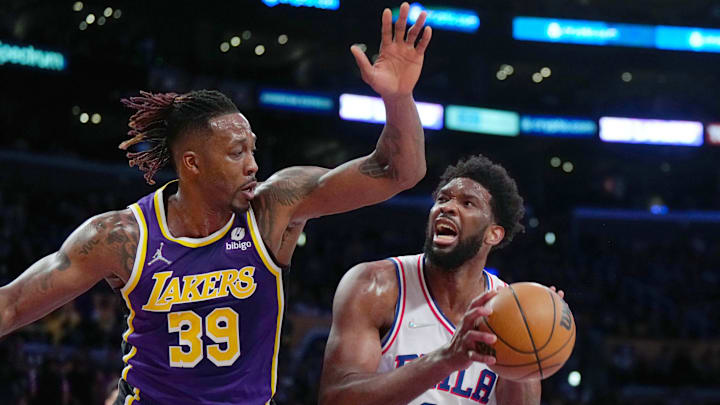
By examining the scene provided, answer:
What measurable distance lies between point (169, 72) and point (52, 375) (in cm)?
1124

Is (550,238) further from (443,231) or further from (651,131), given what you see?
(443,231)

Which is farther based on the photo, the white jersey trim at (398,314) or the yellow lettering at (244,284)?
the white jersey trim at (398,314)

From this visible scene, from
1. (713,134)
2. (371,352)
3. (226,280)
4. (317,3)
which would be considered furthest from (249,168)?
(713,134)

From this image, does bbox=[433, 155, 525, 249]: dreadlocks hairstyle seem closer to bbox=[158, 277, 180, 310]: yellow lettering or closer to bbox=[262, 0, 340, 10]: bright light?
bbox=[158, 277, 180, 310]: yellow lettering

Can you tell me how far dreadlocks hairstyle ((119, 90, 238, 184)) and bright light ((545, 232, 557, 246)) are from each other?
18.9 meters

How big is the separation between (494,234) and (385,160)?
0.94m

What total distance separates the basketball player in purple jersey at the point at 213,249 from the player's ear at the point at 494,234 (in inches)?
29.9

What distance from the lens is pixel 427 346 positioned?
A: 411cm

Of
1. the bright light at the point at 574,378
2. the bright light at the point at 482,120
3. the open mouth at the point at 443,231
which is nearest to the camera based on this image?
the open mouth at the point at 443,231

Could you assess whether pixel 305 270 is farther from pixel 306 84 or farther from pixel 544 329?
pixel 544 329

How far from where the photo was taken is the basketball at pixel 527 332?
3.31 meters

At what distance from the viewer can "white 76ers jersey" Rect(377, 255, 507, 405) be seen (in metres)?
4.07

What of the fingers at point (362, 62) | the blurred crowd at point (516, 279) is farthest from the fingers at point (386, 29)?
the blurred crowd at point (516, 279)

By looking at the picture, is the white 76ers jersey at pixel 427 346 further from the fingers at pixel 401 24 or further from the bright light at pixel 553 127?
the bright light at pixel 553 127
